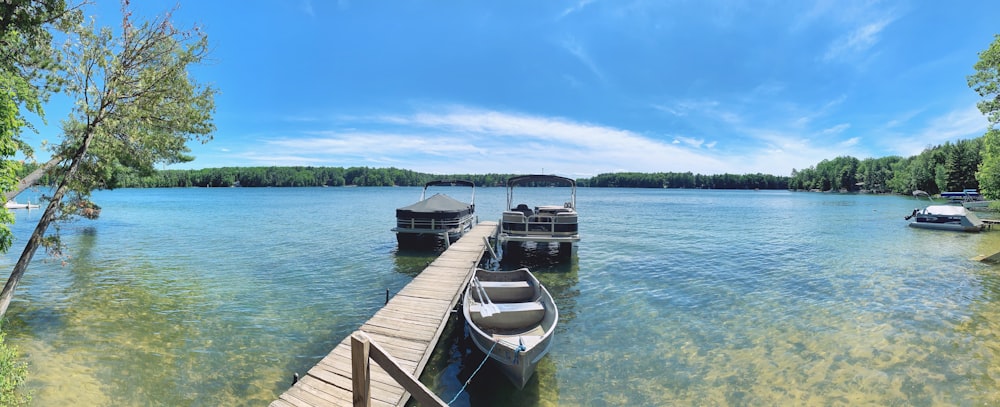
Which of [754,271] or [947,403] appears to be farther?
[754,271]

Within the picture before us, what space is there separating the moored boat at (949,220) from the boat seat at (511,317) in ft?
139

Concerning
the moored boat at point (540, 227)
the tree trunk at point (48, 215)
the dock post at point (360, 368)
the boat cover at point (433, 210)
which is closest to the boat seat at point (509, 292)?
the dock post at point (360, 368)

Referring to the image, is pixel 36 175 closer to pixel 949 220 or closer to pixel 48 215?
pixel 48 215

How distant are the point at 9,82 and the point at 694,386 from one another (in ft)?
41.5

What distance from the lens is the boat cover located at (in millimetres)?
23734

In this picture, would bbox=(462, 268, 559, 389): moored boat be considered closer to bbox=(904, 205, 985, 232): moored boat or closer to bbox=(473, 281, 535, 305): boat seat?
bbox=(473, 281, 535, 305): boat seat

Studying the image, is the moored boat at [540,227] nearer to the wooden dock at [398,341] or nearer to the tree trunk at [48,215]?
the wooden dock at [398,341]

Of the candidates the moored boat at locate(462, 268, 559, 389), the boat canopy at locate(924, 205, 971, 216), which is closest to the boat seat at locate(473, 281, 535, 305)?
the moored boat at locate(462, 268, 559, 389)

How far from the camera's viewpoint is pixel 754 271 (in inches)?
765

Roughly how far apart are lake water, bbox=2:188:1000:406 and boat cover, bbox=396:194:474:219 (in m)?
2.35

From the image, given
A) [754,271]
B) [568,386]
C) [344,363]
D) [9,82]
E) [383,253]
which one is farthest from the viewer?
[383,253]

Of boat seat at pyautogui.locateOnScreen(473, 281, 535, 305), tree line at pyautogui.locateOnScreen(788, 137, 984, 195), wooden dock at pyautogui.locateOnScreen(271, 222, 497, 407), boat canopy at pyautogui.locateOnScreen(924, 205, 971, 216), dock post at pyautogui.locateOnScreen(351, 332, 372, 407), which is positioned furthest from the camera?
tree line at pyautogui.locateOnScreen(788, 137, 984, 195)

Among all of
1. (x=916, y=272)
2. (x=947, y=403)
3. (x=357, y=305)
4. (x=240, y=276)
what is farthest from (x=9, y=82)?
(x=916, y=272)

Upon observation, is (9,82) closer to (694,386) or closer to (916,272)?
(694,386)
